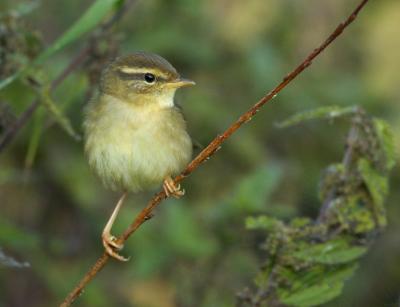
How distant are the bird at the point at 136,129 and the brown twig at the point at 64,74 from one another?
0.13m

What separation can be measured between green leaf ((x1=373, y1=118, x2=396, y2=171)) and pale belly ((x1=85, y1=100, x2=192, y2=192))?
789 mm

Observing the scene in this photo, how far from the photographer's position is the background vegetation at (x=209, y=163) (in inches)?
167

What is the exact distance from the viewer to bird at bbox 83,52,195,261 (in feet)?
11.2

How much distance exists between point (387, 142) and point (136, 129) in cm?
94

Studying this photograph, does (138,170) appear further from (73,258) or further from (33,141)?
(73,258)

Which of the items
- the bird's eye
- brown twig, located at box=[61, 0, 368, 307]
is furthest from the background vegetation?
brown twig, located at box=[61, 0, 368, 307]

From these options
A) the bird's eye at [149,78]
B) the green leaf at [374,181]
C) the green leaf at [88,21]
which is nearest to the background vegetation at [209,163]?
the bird's eye at [149,78]

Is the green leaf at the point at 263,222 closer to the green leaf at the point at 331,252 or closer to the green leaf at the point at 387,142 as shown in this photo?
the green leaf at the point at 331,252

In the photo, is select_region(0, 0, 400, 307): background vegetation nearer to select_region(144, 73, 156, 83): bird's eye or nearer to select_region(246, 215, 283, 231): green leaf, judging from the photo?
select_region(144, 73, 156, 83): bird's eye

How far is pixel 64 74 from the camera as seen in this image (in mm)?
3611

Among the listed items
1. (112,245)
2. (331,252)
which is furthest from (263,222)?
(112,245)

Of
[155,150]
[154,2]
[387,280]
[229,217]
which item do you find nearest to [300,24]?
[154,2]

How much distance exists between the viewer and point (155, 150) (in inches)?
135

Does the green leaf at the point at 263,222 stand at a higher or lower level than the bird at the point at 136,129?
lower
